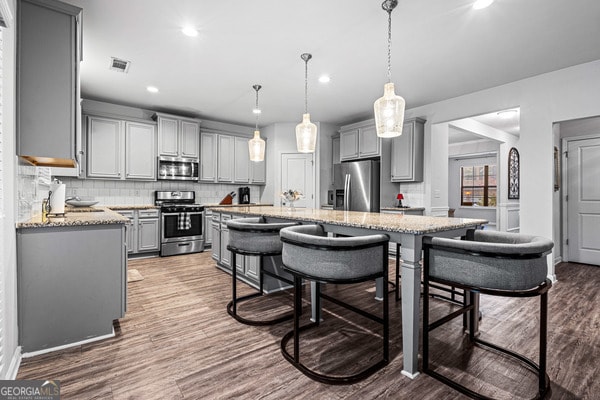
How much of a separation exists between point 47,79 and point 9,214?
94cm

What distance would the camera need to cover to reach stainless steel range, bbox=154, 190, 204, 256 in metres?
5.05

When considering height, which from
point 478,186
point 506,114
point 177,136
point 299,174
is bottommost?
point 478,186

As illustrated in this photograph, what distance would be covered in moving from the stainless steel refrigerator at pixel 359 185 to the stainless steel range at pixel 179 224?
272cm

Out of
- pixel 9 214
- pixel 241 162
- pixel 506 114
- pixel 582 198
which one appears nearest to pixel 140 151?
pixel 241 162

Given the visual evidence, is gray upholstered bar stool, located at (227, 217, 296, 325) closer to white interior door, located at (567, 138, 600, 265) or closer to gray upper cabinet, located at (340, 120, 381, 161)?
gray upper cabinet, located at (340, 120, 381, 161)

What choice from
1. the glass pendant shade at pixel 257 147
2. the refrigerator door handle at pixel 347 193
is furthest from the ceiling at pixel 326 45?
the refrigerator door handle at pixel 347 193

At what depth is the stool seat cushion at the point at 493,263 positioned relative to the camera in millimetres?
1405

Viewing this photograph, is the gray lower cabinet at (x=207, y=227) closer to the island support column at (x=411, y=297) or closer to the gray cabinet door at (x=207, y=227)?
the gray cabinet door at (x=207, y=227)

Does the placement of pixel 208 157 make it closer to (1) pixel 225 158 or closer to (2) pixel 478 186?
(1) pixel 225 158

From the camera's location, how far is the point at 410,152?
4.99m

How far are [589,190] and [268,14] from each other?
17.5 ft

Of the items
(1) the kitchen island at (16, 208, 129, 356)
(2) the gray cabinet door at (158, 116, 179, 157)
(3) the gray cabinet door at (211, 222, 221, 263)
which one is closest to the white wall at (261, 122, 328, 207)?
(2) the gray cabinet door at (158, 116, 179, 157)

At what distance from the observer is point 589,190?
14.9 ft

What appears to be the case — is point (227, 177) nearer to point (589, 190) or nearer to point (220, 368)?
point (220, 368)
